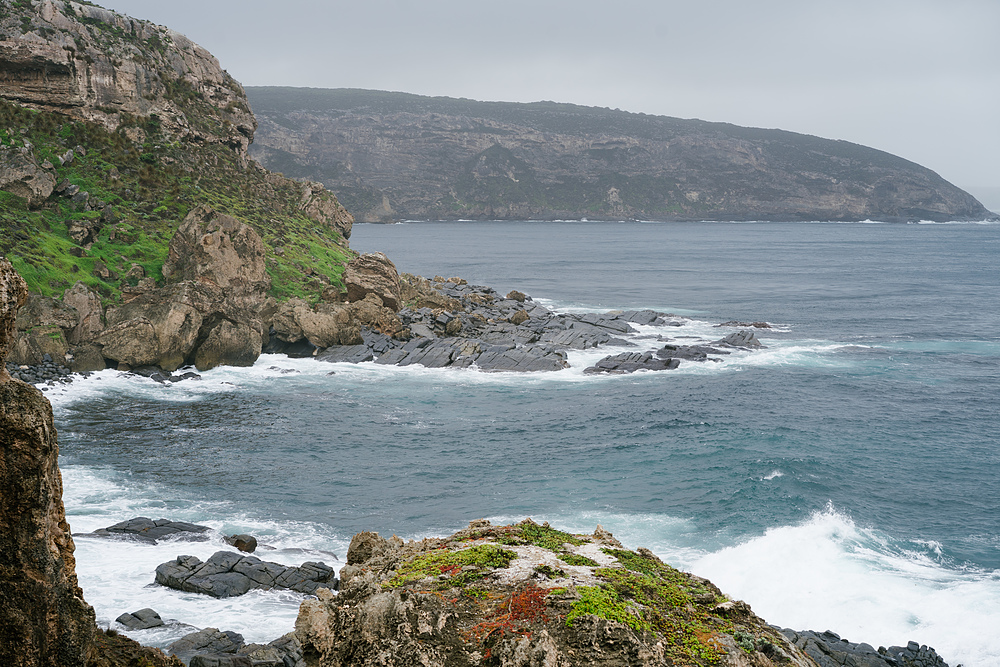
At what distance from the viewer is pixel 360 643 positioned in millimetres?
9812

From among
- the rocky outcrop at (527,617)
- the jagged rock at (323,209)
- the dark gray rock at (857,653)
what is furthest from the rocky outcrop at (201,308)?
the dark gray rock at (857,653)

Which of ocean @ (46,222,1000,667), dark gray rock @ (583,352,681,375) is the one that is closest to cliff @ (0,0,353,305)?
ocean @ (46,222,1000,667)

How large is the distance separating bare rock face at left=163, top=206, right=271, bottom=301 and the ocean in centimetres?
714

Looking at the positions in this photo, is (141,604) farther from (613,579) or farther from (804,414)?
(804,414)

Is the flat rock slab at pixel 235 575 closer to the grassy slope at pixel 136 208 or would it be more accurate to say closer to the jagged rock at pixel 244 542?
the jagged rock at pixel 244 542

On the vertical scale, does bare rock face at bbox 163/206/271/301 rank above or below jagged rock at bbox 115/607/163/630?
above

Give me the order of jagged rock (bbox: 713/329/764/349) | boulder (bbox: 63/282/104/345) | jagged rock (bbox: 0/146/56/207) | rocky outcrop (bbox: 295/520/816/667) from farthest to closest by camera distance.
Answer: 1. jagged rock (bbox: 713/329/764/349)
2. jagged rock (bbox: 0/146/56/207)
3. boulder (bbox: 63/282/104/345)
4. rocky outcrop (bbox: 295/520/816/667)

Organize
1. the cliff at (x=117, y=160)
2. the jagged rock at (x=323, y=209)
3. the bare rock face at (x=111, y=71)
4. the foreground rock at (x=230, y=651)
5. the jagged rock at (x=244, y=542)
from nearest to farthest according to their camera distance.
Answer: the foreground rock at (x=230, y=651)
the jagged rock at (x=244, y=542)
the cliff at (x=117, y=160)
the bare rock face at (x=111, y=71)
the jagged rock at (x=323, y=209)

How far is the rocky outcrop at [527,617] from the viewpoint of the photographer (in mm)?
9562

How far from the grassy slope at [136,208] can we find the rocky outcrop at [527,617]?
1595 inches

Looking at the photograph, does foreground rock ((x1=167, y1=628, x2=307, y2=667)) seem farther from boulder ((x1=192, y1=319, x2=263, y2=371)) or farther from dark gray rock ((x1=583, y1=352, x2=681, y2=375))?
dark gray rock ((x1=583, y1=352, x2=681, y2=375))

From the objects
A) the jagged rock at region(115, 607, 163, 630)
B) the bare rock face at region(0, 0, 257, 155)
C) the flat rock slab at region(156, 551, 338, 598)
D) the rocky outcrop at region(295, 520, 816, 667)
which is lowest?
the flat rock slab at region(156, 551, 338, 598)

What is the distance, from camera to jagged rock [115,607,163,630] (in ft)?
57.7

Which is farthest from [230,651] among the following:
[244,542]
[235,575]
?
[244,542]
